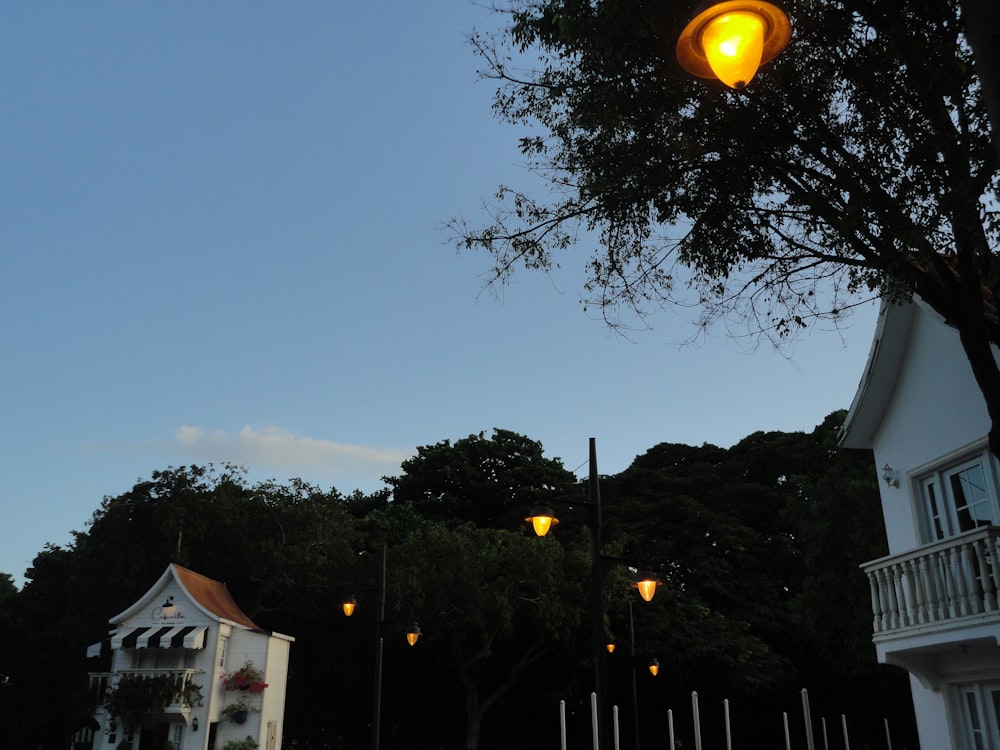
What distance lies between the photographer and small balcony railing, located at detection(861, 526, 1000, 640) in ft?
34.7

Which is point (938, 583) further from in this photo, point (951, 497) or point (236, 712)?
point (236, 712)

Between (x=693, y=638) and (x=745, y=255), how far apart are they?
2642 centimetres

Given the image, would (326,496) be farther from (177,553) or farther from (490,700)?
(490,700)

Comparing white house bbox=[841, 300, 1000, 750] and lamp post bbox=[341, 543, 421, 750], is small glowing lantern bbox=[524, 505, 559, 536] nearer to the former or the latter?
white house bbox=[841, 300, 1000, 750]

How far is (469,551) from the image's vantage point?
3203 cm

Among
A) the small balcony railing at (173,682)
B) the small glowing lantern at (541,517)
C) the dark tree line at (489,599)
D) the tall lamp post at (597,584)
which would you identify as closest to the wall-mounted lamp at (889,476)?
the tall lamp post at (597,584)

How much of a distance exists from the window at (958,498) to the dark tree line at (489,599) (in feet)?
43.7

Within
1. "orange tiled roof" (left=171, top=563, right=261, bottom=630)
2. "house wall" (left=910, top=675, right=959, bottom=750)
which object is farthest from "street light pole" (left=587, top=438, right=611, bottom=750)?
"orange tiled roof" (left=171, top=563, right=261, bottom=630)

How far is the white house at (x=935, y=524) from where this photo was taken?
436 inches

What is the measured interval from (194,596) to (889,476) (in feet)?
66.0

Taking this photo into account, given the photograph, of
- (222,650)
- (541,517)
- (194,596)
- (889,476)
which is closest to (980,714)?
(889,476)

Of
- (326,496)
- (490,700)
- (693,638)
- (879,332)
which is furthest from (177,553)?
(879,332)

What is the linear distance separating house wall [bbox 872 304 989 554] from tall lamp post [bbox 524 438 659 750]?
179 inches

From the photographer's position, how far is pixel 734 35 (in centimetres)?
423
